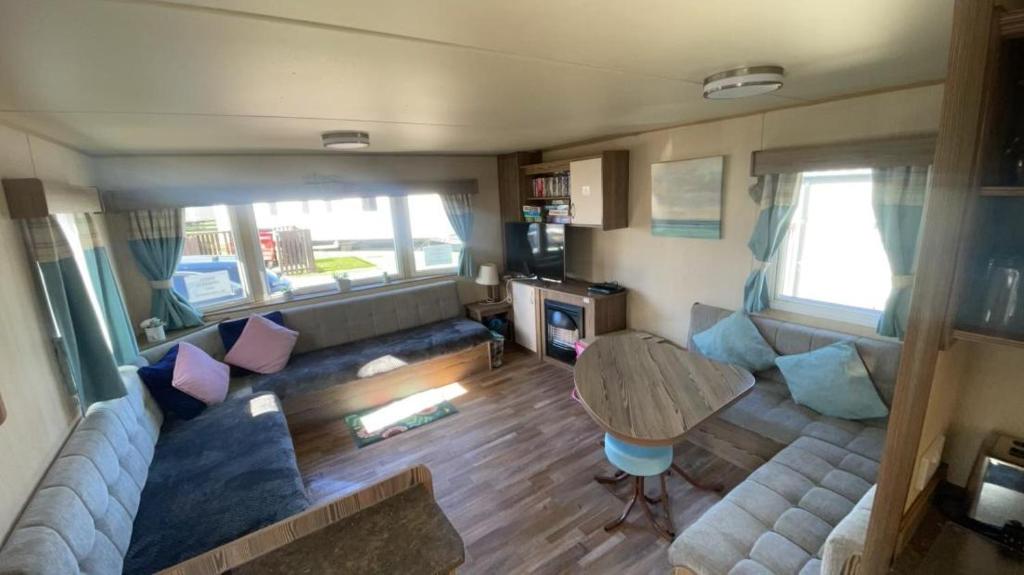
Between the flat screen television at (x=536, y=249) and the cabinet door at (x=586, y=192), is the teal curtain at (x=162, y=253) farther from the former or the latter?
the cabinet door at (x=586, y=192)

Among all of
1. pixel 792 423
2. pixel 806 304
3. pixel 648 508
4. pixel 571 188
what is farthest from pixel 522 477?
pixel 571 188

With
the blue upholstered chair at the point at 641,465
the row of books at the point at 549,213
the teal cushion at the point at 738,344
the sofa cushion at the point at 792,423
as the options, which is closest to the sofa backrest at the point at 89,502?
the blue upholstered chair at the point at 641,465

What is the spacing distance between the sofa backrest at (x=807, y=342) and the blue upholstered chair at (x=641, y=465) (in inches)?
46.4

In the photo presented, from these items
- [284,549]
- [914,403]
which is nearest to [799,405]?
[914,403]

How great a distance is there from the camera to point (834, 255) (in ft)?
8.99

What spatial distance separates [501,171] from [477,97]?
320 centimetres

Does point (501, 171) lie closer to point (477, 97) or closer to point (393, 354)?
point (393, 354)

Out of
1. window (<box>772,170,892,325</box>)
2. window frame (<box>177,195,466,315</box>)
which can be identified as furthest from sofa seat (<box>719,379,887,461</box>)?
window frame (<box>177,195,466,315</box>)

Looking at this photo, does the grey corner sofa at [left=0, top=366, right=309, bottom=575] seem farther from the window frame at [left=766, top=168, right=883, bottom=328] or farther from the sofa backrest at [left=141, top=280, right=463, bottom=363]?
the window frame at [left=766, top=168, right=883, bottom=328]

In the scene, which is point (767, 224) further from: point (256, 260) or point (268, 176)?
point (256, 260)

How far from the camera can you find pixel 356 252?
456 centimetres

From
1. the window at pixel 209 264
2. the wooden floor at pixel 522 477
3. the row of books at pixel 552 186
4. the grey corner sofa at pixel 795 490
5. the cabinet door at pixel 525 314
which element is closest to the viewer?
the grey corner sofa at pixel 795 490

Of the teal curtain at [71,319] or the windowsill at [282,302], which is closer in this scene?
the teal curtain at [71,319]

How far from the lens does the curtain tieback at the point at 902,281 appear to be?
233cm
